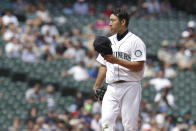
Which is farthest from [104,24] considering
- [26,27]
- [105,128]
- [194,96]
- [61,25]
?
[105,128]

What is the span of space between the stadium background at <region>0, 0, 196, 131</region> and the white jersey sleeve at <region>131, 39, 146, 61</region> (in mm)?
5038

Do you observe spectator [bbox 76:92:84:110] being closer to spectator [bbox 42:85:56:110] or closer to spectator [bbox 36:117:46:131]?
spectator [bbox 42:85:56:110]

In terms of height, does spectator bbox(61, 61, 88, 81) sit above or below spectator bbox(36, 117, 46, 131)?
above

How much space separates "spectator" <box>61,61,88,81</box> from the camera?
1289 cm

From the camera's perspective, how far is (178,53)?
1391 centimetres

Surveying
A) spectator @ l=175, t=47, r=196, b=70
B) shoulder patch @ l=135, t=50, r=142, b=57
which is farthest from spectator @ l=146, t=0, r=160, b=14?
shoulder patch @ l=135, t=50, r=142, b=57

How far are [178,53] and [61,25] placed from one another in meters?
3.95

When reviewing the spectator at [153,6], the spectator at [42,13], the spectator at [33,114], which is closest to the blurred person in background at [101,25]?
the spectator at [42,13]

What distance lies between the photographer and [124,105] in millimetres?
6082

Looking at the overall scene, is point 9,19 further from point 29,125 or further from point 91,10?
point 29,125

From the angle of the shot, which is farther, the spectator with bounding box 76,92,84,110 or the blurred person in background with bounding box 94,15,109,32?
the blurred person in background with bounding box 94,15,109,32

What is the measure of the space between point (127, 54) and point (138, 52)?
0.50 ft

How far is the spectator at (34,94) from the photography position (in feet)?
40.9

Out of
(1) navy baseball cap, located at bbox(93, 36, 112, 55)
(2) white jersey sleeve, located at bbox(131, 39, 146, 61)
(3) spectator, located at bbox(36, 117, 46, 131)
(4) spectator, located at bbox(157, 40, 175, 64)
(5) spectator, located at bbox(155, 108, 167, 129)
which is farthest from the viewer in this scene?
(4) spectator, located at bbox(157, 40, 175, 64)
